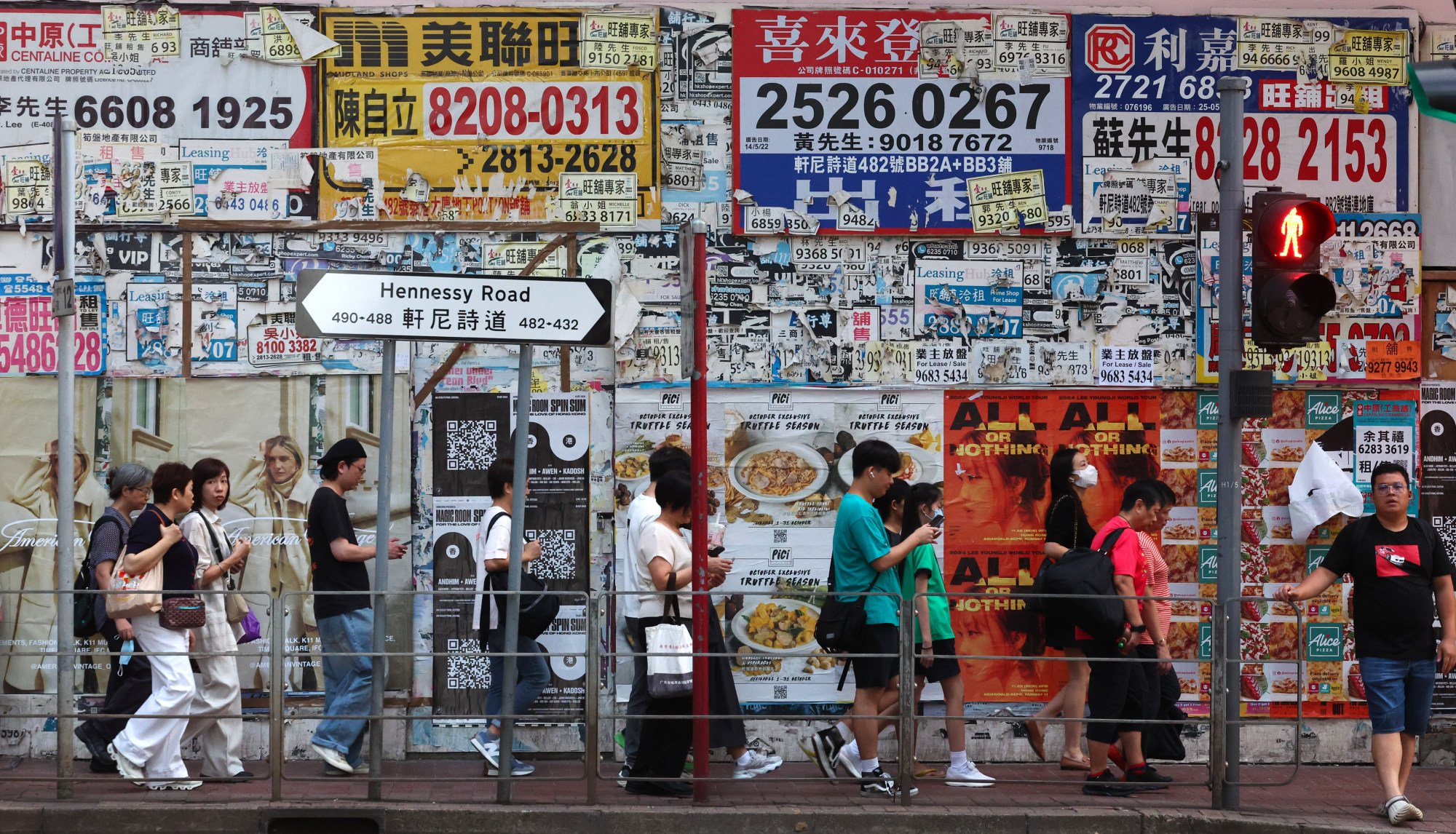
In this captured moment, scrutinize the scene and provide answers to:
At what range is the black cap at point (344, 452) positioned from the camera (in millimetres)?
8828

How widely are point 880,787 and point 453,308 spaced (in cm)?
354

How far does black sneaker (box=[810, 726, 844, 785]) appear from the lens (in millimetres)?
8789

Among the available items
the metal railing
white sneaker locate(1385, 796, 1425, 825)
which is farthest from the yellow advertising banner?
white sneaker locate(1385, 796, 1425, 825)

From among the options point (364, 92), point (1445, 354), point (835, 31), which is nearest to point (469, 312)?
point (364, 92)

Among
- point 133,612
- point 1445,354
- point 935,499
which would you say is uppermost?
point 1445,354

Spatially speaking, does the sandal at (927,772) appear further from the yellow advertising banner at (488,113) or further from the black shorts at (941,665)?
the yellow advertising banner at (488,113)

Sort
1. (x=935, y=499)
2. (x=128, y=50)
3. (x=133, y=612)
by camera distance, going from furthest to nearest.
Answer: (x=128, y=50), (x=935, y=499), (x=133, y=612)

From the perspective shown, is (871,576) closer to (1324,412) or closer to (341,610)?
(341,610)

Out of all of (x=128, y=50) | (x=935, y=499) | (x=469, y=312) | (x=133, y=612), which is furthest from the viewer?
(x=128, y=50)

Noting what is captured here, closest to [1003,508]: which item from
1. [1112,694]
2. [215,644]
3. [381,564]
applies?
[1112,694]

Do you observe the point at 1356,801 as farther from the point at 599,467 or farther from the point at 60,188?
the point at 60,188

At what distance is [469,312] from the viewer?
7555mm

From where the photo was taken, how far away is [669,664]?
8.09 metres

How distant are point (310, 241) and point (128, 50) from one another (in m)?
1.69
